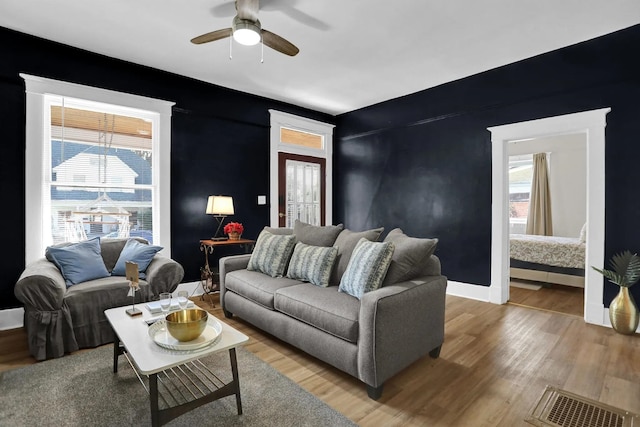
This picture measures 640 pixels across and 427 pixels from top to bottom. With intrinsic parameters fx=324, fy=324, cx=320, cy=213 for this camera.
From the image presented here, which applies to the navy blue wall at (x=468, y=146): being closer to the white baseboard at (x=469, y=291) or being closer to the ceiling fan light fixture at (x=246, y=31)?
the white baseboard at (x=469, y=291)

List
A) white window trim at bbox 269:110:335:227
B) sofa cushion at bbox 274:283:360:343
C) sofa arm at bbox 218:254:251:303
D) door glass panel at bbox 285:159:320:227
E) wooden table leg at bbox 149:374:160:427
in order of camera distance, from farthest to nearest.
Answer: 1. door glass panel at bbox 285:159:320:227
2. white window trim at bbox 269:110:335:227
3. sofa arm at bbox 218:254:251:303
4. sofa cushion at bbox 274:283:360:343
5. wooden table leg at bbox 149:374:160:427

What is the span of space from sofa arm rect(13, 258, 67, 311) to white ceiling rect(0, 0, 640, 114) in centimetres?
223

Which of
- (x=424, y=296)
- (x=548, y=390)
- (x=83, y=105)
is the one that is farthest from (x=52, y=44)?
(x=548, y=390)

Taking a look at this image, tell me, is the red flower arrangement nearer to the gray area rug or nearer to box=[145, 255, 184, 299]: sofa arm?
box=[145, 255, 184, 299]: sofa arm

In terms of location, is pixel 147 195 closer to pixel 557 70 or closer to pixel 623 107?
pixel 557 70

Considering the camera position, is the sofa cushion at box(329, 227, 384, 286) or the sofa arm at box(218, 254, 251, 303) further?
the sofa arm at box(218, 254, 251, 303)

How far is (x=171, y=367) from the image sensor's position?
159 centimetres

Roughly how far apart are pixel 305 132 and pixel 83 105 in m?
3.12

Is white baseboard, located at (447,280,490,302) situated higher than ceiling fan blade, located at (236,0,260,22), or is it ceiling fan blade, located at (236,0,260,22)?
ceiling fan blade, located at (236,0,260,22)

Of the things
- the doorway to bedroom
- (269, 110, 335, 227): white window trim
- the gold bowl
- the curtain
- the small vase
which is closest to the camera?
the gold bowl

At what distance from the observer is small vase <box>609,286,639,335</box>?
2.96m

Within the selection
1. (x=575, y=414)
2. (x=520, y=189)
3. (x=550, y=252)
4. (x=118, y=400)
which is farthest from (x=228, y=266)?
(x=520, y=189)

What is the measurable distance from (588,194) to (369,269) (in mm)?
2650

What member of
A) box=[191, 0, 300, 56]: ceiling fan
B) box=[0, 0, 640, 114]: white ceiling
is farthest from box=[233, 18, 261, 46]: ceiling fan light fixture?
box=[0, 0, 640, 114]: white ceiling
